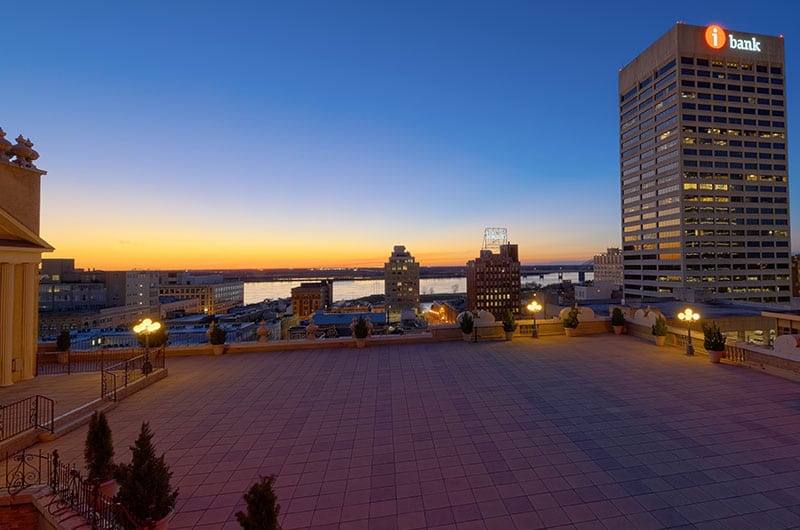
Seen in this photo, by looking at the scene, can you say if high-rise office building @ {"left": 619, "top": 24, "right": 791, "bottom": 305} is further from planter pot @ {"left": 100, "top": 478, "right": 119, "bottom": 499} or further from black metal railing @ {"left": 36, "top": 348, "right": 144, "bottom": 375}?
planter pot @ {"left": 100, "top": 478, "right": 119, "bottom": 499}

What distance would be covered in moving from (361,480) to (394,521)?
4.46 feet

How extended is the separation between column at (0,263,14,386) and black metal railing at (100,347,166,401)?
278cm

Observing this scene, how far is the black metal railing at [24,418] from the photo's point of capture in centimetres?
882

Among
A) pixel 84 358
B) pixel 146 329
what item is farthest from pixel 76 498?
pixel 84 358

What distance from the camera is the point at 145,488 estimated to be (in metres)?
5.39

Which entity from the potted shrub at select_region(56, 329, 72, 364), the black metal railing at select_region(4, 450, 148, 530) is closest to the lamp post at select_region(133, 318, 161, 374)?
the potted shrub at select_region(56, 329, 72, 364)

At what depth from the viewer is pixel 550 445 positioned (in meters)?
8.28

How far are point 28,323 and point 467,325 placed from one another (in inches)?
744

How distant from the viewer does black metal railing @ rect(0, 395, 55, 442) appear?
8.82 meters

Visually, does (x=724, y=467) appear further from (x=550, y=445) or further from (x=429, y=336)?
(x=429, y=336)

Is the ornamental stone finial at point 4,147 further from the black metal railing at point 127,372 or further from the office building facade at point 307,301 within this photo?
the office building facade at point 307,301

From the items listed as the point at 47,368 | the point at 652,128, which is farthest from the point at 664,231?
the point at 47,368

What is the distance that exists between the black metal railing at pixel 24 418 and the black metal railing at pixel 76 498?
1832mm

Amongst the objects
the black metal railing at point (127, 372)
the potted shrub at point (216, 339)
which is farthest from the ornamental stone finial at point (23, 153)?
the potted shrub at point (216, 339)
